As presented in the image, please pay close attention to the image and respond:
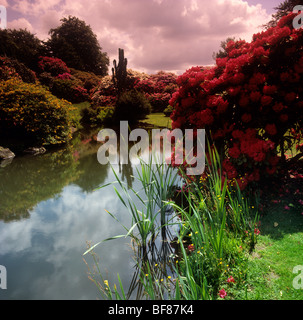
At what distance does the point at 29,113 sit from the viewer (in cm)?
921

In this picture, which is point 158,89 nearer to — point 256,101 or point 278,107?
point 256,101

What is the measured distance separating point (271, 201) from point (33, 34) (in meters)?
35.7

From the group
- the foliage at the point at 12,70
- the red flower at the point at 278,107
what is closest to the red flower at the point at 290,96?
the red flower at the point at 278,107

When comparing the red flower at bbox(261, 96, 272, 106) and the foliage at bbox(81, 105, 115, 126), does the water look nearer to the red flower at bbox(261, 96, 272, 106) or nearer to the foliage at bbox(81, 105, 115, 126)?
the red flower at bbox(261, 96, 272, 106)

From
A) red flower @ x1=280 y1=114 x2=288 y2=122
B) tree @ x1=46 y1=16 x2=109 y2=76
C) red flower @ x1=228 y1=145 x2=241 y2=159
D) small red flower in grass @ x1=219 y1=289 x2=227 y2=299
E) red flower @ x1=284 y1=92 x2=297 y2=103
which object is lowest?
small red flower in grass @ x1=219 y1=289 x2=227 y2=299

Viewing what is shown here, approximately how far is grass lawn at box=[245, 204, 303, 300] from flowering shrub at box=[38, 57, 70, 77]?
26.7 meters

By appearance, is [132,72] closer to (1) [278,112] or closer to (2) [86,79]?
(2) [86,79]

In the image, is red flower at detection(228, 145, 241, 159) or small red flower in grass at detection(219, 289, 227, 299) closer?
small red flower in grass at detection(219, 289, 227, 299)

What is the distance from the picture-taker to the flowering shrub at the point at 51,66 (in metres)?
24.8

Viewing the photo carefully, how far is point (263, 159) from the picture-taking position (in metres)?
3.83

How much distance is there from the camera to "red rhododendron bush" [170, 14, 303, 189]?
3822 millimetres

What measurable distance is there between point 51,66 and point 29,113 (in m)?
18.9

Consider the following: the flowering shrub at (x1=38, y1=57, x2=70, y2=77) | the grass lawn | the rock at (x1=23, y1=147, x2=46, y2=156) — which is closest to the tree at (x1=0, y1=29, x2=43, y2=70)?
the flowering shrub at (x1=38, y1=57, x2=70, y2=77)
